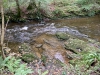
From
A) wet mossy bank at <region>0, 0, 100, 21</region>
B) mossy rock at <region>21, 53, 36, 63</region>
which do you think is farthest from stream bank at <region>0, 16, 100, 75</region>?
wet mossy bank at <region>0, 0, 100, 21</region>

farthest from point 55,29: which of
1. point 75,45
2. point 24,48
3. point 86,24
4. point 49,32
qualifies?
point 24,48

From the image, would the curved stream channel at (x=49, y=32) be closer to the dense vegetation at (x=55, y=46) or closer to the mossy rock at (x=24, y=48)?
the dense vegetation at (x=55, y=46)

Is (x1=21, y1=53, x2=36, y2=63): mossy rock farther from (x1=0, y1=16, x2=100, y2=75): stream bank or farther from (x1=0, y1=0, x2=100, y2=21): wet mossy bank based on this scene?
(x1=0, y1=0, x2=100, y2=21): wet mossy bank

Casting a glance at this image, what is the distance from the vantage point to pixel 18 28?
12.1 meters

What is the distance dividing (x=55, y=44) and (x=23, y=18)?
196 inches

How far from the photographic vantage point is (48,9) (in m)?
14.7

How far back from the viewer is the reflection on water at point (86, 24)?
11.3m

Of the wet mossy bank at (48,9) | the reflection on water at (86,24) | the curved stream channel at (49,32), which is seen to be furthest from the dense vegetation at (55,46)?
the reflection on water at (86,24)

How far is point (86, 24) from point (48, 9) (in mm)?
3466

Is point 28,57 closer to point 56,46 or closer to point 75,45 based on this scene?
point 56,46

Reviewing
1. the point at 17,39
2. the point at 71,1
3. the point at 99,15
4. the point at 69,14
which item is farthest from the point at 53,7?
the point at 17,39

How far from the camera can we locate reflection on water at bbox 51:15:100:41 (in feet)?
37.0

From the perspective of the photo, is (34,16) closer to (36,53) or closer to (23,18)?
(23,18)

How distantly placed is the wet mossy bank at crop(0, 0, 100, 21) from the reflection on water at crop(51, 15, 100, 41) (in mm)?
871
